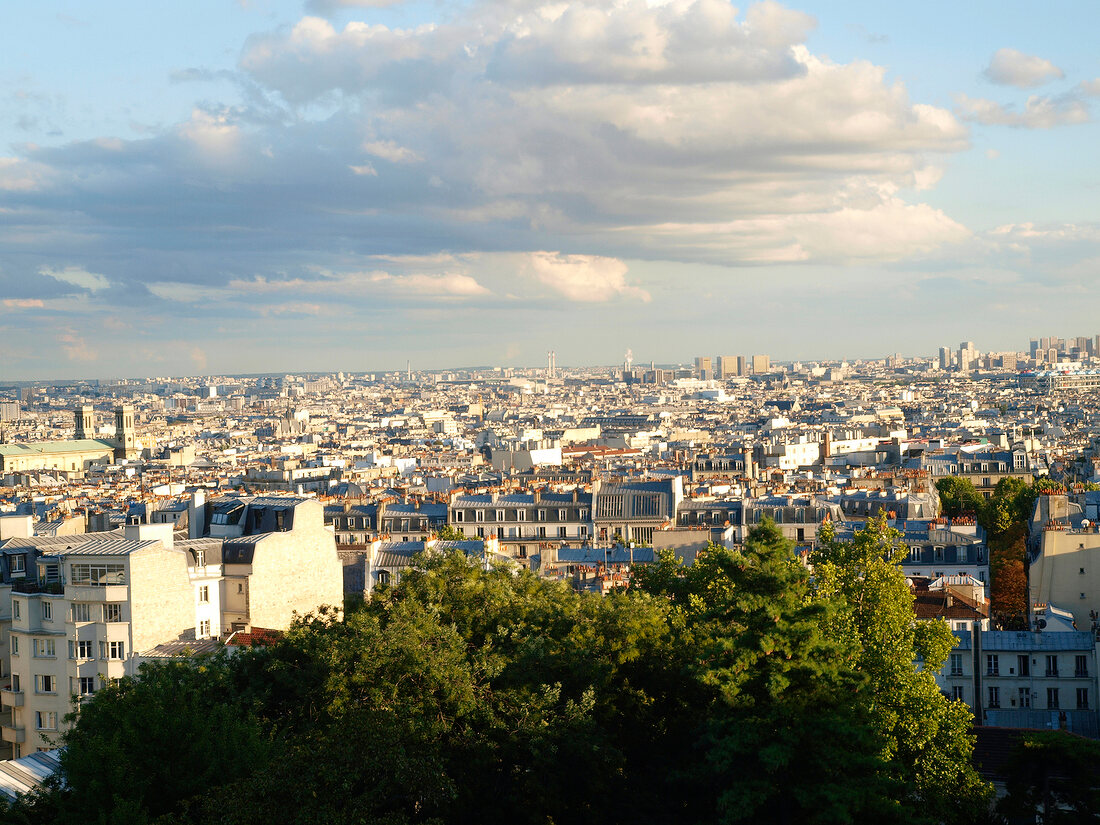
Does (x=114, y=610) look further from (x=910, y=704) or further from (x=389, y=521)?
(x=389, y=521)

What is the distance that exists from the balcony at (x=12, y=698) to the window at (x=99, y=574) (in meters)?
3.66

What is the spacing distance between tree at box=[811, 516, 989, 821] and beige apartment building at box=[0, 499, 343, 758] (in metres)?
17.4

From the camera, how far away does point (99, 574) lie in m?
37.0

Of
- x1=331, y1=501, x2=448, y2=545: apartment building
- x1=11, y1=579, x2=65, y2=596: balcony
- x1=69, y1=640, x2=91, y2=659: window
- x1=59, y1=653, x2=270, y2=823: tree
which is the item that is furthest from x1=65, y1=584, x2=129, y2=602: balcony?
x1=331, y1=501, x2=448, y2=545: apartment building

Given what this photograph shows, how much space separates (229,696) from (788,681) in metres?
12.2

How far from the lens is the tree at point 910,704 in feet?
87.4

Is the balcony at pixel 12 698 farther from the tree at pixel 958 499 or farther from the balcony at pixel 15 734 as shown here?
the tree at pixel 958 499

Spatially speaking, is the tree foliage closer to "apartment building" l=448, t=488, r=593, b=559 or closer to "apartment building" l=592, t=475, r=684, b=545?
"apartment building" l=592, t=475, r=684, b=545

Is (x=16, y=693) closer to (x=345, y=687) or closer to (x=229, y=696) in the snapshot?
(x=229, y=696)

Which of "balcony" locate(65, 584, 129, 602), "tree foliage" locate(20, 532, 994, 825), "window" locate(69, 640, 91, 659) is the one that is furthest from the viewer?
"window" locate(69, 640, 91, 659)

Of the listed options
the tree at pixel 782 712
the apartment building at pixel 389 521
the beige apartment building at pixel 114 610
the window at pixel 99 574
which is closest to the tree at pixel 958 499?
the apartment building at pixel 389 521

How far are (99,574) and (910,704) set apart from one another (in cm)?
2115

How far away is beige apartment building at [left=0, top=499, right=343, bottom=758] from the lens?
121 feet

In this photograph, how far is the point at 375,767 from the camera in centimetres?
2228
